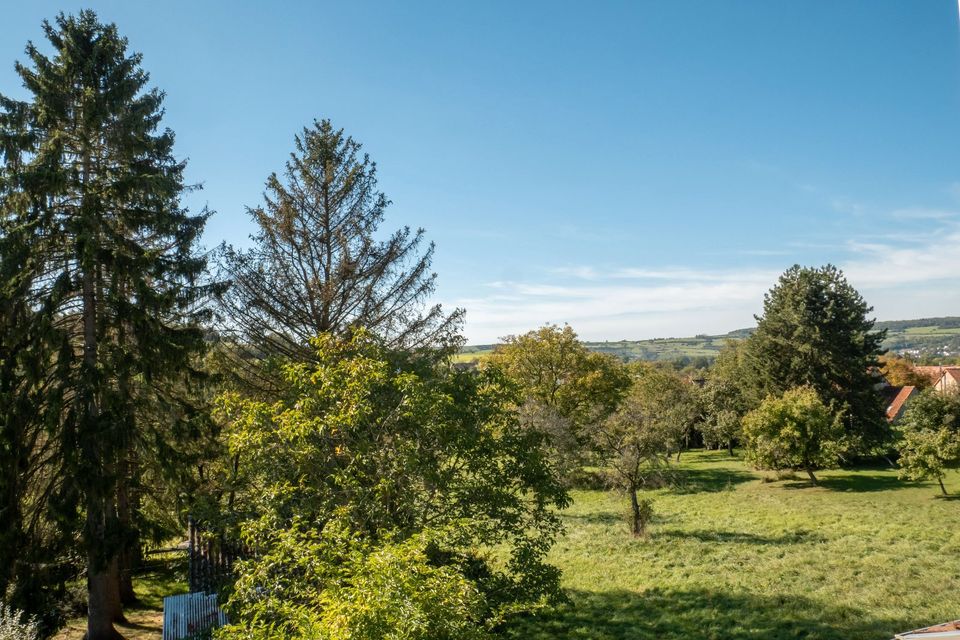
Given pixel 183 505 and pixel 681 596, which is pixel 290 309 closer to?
pixel 183 505

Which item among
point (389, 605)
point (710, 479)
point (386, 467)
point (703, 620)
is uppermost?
point (386, 467)

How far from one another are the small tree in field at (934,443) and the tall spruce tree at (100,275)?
29563 mm

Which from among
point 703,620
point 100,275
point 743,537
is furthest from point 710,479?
point 100,275

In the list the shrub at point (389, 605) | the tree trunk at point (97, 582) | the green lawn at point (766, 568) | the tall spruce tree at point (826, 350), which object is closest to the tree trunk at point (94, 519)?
the tree trunk at point (97, 582)

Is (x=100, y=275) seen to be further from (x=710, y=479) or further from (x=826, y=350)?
(x=826, y=350)

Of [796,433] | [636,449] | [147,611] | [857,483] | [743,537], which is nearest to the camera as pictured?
[147,611]

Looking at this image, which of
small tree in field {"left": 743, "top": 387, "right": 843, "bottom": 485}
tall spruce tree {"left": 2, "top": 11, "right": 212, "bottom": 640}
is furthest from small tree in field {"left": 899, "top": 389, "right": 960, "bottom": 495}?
tall spruce tree {"left": 2, "top": 11, "right": 212, "bottom": 640}

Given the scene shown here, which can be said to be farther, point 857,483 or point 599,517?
point 857,483

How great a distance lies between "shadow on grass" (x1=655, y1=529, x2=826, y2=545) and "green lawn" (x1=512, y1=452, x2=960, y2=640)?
61 millimetres

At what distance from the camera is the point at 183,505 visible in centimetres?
1295

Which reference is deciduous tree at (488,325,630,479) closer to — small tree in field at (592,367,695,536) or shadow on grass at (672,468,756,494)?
shadow on grass at (672,468,756,494)

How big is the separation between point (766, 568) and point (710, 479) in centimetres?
1897

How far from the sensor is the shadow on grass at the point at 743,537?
1908cm

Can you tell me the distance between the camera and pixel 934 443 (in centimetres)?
2439
